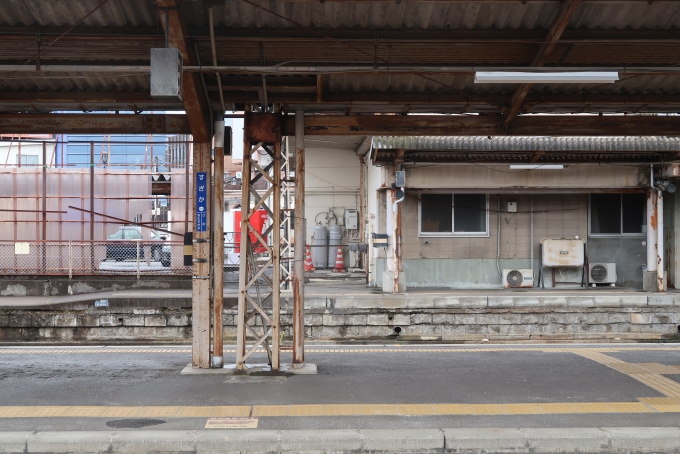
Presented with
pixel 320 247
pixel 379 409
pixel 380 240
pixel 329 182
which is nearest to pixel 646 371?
pixel 379 409

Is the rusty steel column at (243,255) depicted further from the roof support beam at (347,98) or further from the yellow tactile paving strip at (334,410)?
the yellow tactile paving strip at (334,410)

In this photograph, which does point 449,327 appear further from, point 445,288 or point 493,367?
point 493,367

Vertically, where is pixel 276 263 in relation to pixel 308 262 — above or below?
above

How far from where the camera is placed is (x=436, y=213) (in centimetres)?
1992

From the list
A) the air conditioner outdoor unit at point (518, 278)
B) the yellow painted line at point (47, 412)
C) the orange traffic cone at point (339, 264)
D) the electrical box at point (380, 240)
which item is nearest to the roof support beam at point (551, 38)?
the yellow painted line at point (47, 412)

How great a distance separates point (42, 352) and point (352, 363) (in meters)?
5.10

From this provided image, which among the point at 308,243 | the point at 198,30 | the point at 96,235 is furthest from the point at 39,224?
the point at 198,30

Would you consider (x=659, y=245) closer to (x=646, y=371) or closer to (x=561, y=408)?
(x=646, y=371)

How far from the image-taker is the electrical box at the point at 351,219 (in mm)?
27062

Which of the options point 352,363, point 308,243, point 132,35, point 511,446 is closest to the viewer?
point 511,446

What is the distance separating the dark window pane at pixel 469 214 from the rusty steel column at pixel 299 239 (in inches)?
425

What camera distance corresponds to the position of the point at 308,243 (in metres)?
28.0

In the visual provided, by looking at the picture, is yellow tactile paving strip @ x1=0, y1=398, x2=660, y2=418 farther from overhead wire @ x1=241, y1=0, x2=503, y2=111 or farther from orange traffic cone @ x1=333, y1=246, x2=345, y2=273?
orange traffic cone @ x1=333, y1=246, x2=345, y2=273

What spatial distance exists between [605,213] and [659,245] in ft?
5.92
